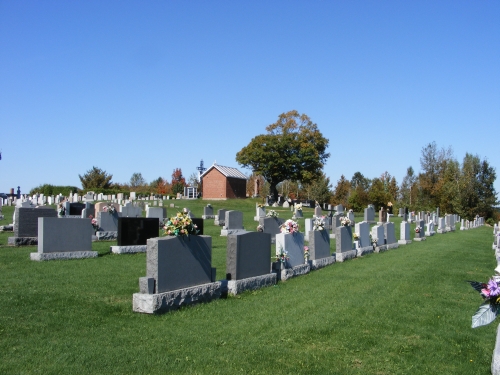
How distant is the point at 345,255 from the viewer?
18031 millimetres

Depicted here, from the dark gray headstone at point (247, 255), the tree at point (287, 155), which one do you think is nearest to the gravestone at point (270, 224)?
the dark gray headstone at point (247, 255)

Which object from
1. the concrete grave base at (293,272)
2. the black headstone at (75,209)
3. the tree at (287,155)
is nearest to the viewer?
the concrete grave base at (293,272)

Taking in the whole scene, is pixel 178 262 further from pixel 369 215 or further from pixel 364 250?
pixel 369 215

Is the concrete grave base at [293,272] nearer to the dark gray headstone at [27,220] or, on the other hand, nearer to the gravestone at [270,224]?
the gravestone at [270,224]

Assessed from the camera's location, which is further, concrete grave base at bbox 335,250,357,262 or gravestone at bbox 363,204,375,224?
gravestone at bbox 363,204,375,224

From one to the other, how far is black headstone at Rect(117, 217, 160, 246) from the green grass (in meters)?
3.40

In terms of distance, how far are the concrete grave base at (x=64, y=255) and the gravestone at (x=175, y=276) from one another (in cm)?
563

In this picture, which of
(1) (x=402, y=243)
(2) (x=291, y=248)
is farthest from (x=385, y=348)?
(1) (x=402, y=243)

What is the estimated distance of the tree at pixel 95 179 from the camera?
72.8 m

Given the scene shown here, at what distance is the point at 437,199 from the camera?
68.6 meters

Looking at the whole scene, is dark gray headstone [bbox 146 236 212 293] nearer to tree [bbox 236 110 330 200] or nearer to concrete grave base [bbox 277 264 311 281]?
concrete grave base [bbox 277 264 311 281]

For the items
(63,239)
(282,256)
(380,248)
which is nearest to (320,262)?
(282,256)

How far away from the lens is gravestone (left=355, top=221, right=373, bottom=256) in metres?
19.9

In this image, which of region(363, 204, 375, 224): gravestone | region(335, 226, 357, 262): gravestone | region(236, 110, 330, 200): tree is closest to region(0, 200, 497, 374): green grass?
region(335, 226, 357, 262): gravestone
